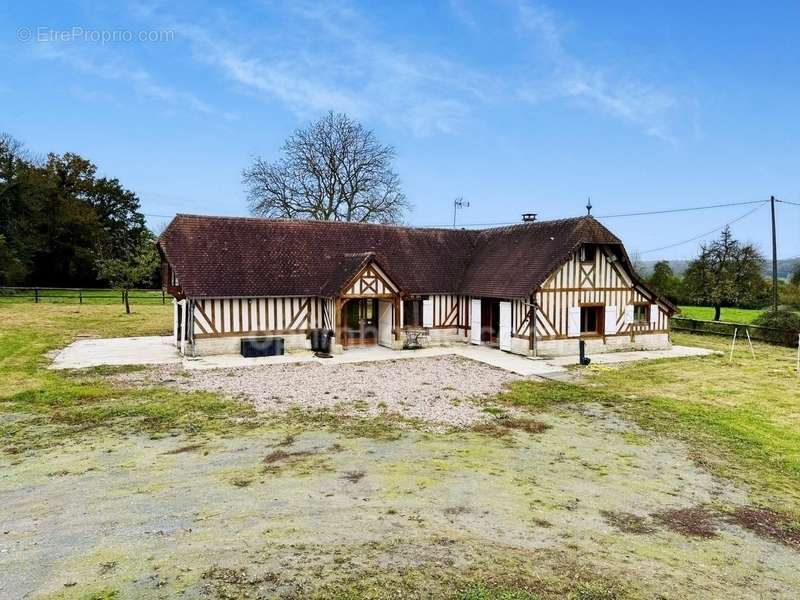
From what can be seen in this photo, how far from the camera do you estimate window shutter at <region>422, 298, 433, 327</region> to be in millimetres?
20297

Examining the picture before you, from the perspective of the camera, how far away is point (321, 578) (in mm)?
4484

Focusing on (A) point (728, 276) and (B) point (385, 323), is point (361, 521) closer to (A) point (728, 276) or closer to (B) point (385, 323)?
(B) point (385, 323)

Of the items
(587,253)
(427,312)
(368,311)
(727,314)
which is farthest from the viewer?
(727,314)

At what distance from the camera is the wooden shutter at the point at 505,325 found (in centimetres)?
1877

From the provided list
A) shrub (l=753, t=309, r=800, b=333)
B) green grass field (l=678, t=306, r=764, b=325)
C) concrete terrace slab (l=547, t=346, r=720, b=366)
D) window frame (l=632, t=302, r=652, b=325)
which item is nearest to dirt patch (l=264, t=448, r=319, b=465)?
concrete terrace slab (l=547, t=346, r=720, b=366)

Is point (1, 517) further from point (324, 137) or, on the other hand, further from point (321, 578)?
point (324, 137)

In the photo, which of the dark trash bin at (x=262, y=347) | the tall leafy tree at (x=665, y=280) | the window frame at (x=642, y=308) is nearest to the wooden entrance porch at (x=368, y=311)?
the dark trash bin at (x=262, y=347)

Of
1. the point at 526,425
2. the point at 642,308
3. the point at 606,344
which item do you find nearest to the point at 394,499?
the point at 526,425

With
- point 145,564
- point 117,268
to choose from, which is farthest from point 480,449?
point 117,268

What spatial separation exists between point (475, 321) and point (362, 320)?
13.7ft

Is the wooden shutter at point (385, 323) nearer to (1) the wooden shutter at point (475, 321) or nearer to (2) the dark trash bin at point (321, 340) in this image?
(2) the dark trash bin at point (321, 340)

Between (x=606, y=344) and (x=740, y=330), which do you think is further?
(x=740, y=330)

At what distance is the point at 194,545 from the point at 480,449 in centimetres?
472

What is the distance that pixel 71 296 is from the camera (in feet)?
113
